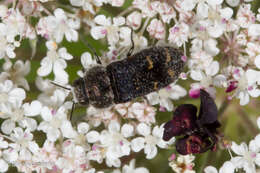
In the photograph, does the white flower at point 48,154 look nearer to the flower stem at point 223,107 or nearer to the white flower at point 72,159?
the white flower at point 72,159

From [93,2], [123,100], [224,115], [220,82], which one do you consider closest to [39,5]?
[93,2]

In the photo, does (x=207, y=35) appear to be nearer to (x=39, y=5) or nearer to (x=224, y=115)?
(x=224, y=115)

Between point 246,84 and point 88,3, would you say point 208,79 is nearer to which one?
point 246,84

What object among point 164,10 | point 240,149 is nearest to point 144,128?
point 240,149

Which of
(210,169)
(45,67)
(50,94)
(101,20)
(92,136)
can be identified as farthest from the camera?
(50,94)

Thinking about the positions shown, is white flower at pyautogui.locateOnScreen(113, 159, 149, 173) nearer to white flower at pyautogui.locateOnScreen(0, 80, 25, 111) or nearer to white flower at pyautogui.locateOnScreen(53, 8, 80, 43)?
white flower at pyautogui.locateOnScreen(0, 80, 25, 111)

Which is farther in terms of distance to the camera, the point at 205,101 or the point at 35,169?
the point at 35,169

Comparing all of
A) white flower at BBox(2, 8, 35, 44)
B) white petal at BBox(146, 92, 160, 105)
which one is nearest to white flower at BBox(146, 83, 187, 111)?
white petal at BBox(146, 92, 160, 105)
